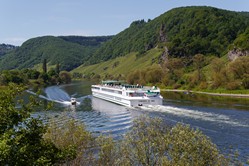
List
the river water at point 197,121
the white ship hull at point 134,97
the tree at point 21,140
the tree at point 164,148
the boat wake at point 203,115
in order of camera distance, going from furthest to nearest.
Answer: the white ship hull at point 134,97 < the boat wake at point 203,115 < the river water at point 197,121 < the tree at point 164,148 < the tree at point 21,140

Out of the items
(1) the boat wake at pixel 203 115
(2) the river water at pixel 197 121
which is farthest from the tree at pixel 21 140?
(1) the boat wake at pixel 203 115

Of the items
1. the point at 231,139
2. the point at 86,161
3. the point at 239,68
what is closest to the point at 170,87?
the point at 239,68

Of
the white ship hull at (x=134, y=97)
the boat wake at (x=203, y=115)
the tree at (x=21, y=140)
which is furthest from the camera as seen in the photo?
the white ship hull at (x=134, y=97)

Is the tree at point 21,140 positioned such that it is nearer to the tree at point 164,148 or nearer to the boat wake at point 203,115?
the tree at point 164,148

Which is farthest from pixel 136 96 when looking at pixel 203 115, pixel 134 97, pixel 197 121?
pixel 197 121

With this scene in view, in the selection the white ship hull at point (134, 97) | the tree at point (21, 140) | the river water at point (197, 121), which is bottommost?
the river water at point (197, 121)

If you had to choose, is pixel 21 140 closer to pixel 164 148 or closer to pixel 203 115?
pixel 164 148

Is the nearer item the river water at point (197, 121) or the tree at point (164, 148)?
the tree at point (164, 148)

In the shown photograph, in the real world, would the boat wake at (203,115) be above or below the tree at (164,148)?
below

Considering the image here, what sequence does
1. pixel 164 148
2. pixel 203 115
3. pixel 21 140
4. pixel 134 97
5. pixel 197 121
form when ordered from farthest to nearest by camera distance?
pixel 134 97 → pixel 203 115 → pixel 197 121 → pixel 164 148 → pixel 21 140

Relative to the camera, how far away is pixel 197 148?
2728cm

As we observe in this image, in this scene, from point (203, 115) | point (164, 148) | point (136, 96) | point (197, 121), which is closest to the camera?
point (164, 148)

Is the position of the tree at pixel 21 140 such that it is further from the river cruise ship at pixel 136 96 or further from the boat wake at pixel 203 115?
the river cruise ship at pixel 136 96

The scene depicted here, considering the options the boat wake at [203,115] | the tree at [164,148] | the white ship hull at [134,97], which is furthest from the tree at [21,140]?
the white ship hull at [134,97]
